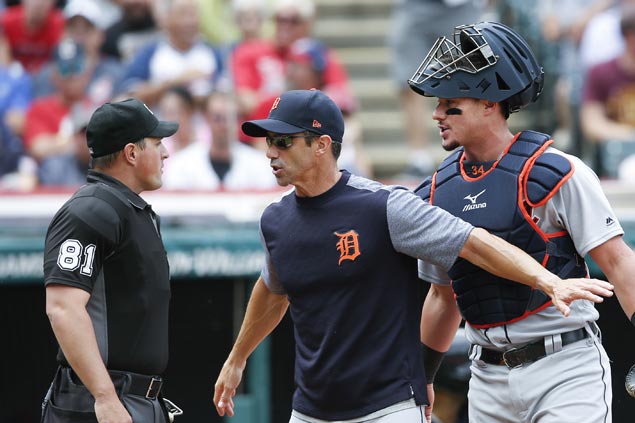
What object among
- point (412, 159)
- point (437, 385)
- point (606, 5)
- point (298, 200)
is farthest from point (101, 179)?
point (606, 5)

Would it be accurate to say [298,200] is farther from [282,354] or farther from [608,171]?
A: [608,171]

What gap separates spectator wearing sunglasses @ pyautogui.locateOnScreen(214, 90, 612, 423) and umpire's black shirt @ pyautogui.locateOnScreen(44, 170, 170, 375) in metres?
0.46

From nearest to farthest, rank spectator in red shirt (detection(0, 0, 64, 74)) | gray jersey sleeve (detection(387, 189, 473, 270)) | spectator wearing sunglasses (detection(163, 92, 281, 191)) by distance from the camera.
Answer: gray jersey sleeve (detection(387, 189, 473, 270)) → spectator wearing sunglasses (detection(163, 92, 281, 191)) → spectator in red shirt (detection(0, 0, 64, 74))

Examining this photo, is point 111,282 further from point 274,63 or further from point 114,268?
point 274,63

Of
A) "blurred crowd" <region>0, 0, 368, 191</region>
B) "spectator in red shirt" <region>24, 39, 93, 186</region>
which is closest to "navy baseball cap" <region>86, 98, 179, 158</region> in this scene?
"blurred crowd" <region>0, 0, 368, 191</region>

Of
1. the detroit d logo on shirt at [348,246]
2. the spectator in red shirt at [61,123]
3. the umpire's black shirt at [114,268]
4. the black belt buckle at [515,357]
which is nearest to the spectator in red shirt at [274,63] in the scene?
the spectator in red shirt at [61,123]

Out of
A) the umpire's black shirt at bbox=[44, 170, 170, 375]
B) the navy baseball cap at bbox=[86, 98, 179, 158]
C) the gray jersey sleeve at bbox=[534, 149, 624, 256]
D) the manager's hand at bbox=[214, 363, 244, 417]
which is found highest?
the navy baseball cap at bbox=[86, 98, 179, 158]

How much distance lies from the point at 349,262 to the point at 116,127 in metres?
0.93

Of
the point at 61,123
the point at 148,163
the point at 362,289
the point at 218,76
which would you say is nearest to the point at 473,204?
the point at 362,289

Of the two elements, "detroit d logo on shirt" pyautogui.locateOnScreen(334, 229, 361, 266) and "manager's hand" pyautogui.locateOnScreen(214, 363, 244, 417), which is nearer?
"detroit d logo on shirt" pyautogui.locateOnScreen(334, 229, 361, 266)

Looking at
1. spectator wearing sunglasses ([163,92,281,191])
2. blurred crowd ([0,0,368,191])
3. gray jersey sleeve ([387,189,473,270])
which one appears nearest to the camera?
gray jersey sleeve ([387,189,473,270])

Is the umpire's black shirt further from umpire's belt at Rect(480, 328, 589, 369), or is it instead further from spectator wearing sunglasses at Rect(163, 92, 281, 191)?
spectator wearing sunglasses at Rect(163, 92, 281, 191)

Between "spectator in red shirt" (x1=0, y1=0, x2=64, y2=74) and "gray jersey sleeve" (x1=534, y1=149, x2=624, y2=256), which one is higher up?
"spectator in red shirt" (x1=0, y1=0, x2=64, y2=74)

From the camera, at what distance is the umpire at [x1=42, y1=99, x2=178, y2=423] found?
362cm
